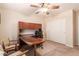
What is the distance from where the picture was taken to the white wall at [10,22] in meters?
1.55

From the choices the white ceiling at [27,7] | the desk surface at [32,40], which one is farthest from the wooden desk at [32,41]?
the white ceiling at [27,7]

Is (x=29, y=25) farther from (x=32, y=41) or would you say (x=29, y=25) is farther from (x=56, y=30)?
(x=56, y=30)

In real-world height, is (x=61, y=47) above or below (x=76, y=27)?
below

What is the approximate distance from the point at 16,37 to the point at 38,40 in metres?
0.39

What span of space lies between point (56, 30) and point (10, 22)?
0.83 meters

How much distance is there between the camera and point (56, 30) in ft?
5.57

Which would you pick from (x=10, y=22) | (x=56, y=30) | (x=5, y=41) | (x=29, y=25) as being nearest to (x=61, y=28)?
(x=56, y=30)

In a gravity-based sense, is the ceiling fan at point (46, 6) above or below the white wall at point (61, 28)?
above

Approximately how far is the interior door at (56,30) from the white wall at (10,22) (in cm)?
42

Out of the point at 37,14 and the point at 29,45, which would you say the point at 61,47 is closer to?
the point at 29,45

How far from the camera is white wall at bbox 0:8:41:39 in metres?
1.55

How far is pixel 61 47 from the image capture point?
1604 mm

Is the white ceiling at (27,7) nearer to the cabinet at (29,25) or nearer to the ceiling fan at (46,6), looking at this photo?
the ceiling fan at (46,6)

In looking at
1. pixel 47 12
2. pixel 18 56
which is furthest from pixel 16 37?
pixel 47 12
